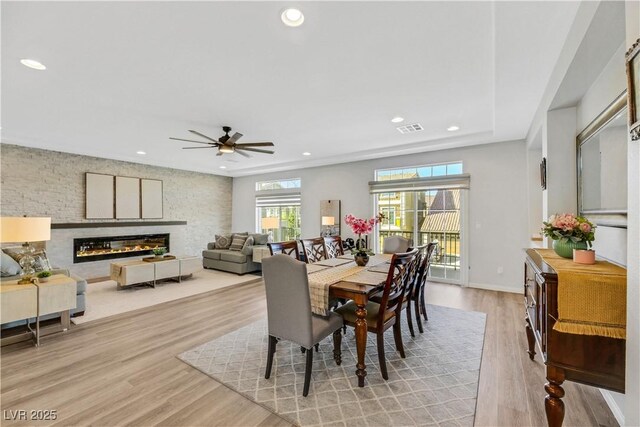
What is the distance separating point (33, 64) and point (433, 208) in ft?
19.4

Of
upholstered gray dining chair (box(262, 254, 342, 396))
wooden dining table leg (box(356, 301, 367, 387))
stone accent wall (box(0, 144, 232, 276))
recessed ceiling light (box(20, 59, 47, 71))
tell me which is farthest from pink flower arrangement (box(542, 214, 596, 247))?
stone accent wall (box(0, 144, 232, 276))

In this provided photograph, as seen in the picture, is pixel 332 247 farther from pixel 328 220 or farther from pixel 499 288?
pixel 499 288

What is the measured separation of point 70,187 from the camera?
5.73 metres

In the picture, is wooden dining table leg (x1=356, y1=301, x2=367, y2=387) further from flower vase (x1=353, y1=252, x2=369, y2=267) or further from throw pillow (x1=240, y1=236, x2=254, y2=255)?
throw pillow (x1=240, y1=236, x2=254, y2=255)

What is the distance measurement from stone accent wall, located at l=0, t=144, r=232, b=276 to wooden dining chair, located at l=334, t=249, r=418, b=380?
6435mm

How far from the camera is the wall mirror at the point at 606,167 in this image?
1673mm

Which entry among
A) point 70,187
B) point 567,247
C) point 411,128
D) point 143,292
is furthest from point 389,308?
point 70,187

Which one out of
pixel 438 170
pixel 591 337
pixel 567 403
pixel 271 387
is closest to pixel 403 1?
pixel 591 337

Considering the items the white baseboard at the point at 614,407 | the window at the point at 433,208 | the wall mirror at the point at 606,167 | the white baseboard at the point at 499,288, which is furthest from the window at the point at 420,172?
the white baseboard at the point at 614,407

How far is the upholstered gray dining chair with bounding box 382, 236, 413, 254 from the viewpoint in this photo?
4078 millimetres

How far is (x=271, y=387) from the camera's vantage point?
2.14 m

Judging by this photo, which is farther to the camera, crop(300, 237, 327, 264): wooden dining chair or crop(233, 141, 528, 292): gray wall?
crop(233, 141, 528, 292): gray wall

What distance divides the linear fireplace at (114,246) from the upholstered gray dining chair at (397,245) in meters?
6.06

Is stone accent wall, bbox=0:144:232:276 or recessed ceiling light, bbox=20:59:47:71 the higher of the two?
recessed ceiling light, bbox=20:59:47:71
